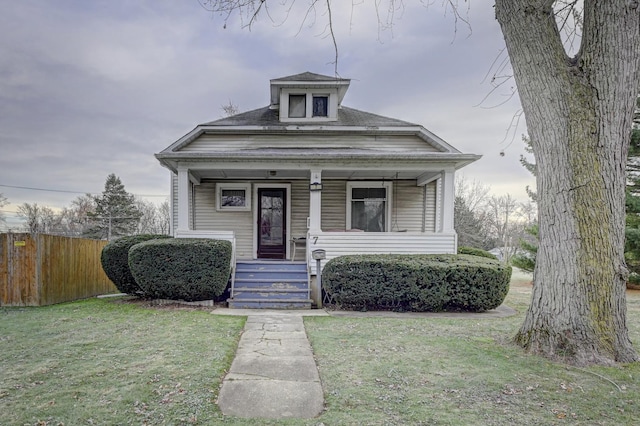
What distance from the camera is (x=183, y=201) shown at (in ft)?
27.6

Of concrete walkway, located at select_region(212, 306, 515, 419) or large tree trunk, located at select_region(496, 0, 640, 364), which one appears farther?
large tree trunk, located at select_region(496, 0, 640, 364)

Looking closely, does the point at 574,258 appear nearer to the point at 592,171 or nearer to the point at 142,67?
the point at 592,171

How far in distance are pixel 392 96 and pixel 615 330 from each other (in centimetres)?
1148

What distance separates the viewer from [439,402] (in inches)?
111

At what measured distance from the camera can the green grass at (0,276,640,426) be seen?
257 cm

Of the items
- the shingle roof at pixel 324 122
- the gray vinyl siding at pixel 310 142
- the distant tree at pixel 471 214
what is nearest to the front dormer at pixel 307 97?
the shingle roof at pixel 324 122

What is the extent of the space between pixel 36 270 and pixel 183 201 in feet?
10.9

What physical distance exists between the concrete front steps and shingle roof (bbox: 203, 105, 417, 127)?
Result: 14.7 feet

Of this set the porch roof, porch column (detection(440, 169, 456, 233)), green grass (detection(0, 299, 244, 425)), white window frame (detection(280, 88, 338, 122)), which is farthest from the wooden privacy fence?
porch column (detection(440, 169, 456, 233))

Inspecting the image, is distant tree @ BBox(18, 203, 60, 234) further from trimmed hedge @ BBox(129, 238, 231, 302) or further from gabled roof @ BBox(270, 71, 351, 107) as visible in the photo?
trimmed hedge @ BBox(129, 238, 231, 302)

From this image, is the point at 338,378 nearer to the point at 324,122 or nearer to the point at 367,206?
the point at 367,206

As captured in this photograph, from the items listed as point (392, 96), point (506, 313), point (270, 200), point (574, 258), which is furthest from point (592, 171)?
point (392, 96)

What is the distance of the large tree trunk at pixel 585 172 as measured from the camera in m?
3.80

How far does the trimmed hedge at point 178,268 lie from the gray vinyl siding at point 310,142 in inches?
164
